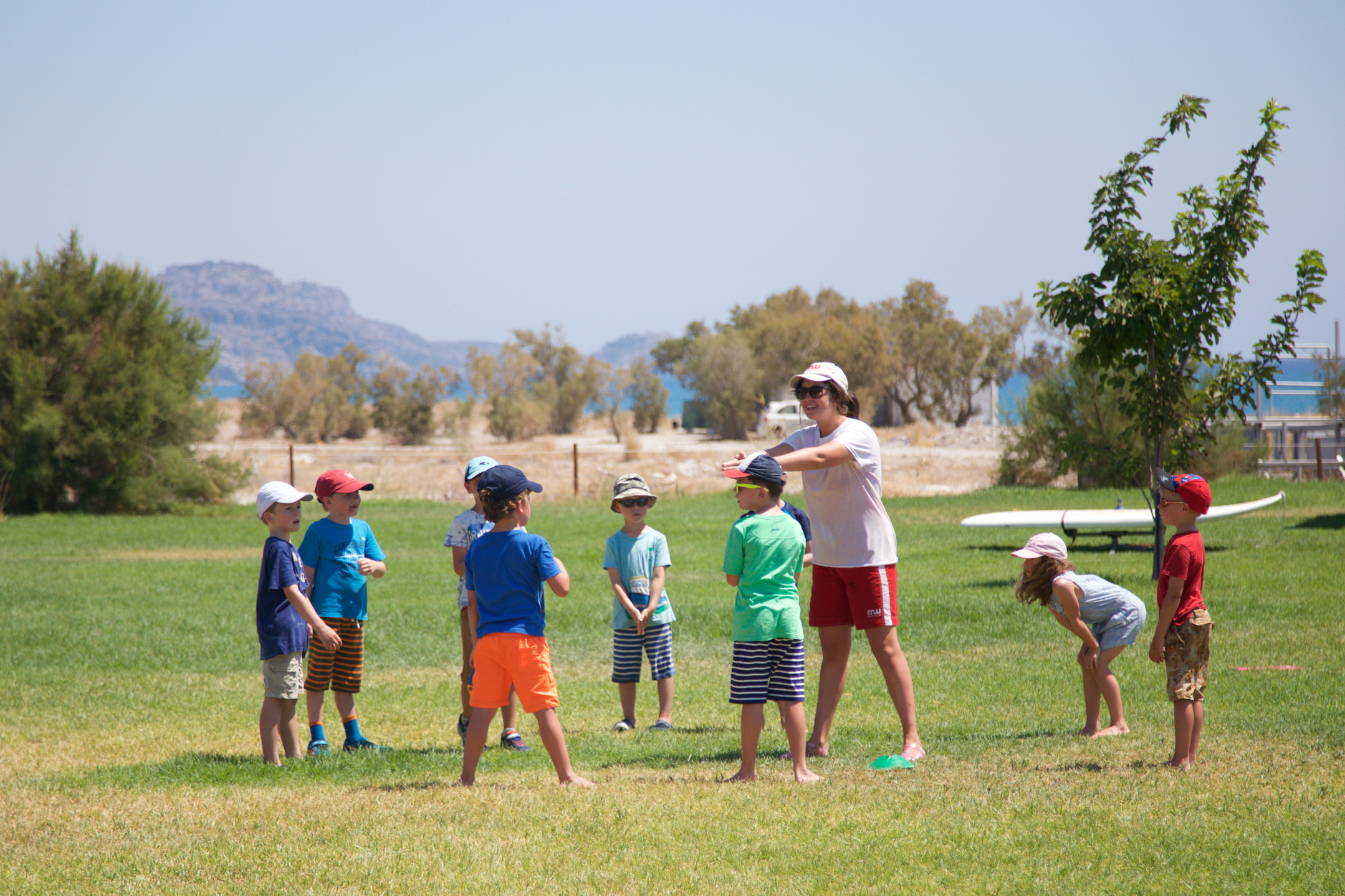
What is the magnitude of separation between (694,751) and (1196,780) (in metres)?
2.64

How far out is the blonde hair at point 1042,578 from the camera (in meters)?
6.17

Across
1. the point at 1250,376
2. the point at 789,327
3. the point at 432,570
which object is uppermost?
the point at 789,327

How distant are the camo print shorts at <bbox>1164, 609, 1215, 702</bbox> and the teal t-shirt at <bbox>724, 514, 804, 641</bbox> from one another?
1821 millimetres

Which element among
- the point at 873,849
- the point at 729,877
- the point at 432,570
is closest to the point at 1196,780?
the point at 873,849

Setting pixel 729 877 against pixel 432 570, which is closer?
pixel 729 877

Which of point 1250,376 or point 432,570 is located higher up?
point 1250,376

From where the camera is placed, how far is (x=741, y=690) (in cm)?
520

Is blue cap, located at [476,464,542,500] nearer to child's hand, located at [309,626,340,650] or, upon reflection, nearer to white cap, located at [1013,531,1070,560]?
child's hand, located at [309,626,340,650]

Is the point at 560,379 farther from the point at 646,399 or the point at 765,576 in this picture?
the point at 765,576

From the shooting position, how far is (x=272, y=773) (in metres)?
5.91

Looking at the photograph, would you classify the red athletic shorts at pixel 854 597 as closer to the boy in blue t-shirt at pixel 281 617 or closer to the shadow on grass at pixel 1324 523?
the boy in blue t-shirt at pixel 281 617

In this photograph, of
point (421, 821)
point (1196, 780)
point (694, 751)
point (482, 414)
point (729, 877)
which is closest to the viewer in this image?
point (729, 877)

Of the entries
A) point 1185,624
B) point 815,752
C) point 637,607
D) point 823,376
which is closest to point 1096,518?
point 637,607

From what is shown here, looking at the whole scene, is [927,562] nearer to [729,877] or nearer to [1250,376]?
[1250,376]
